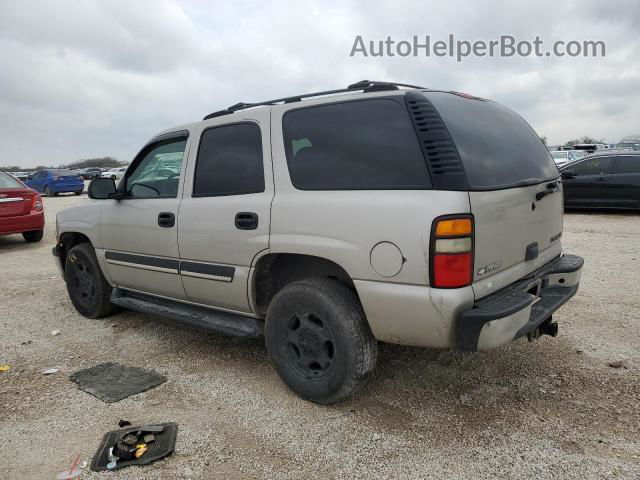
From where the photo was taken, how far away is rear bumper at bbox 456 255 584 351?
2420mm

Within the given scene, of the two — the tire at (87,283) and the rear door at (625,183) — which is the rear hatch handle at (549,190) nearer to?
the tire at (87,283)

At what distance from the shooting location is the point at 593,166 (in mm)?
11164

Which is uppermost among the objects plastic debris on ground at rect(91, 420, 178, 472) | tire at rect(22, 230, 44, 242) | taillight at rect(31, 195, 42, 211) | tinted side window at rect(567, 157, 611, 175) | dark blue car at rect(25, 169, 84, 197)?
dark blue car at rect(25, 169, 84, 197)

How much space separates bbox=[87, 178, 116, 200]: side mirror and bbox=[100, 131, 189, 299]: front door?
89 millimetres

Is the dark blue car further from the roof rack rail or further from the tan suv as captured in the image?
the roof rack rail

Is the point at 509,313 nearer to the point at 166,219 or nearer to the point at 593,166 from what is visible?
the point at 166,219

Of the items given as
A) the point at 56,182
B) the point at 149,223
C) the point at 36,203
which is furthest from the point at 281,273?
the point at 56,182

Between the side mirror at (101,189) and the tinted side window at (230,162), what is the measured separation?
111 centimetres

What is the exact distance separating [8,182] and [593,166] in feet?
41.8

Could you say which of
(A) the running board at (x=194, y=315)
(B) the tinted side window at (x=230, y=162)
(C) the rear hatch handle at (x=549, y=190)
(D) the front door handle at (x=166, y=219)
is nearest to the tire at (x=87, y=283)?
(A) the running board at (x=194, y=315)

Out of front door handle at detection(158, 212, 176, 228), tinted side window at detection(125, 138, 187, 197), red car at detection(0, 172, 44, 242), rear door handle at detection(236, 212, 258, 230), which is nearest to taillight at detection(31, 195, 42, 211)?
red car at detection(0, 172, 44, 242)

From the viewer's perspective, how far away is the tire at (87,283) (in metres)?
4.73

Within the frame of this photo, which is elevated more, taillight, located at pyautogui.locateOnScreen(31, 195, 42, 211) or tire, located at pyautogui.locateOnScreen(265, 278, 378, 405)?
taillight, located at pyautogui.locateOnScreen(31, 195, 42, 211)

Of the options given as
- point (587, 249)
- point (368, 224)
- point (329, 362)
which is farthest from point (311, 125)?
point (587, 249)
